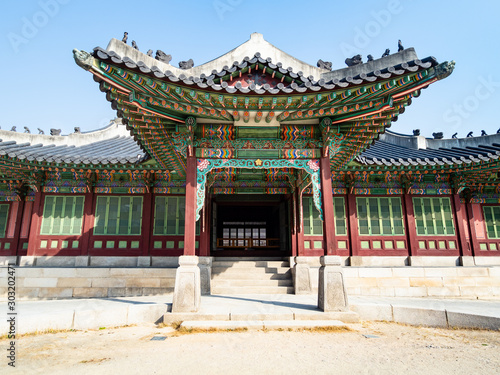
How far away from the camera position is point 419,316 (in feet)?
22.4

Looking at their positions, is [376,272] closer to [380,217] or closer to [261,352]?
[380,217]

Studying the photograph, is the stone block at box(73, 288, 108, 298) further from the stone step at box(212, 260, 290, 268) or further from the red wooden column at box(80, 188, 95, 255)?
the stone step at box(212, 260, 290, 268)

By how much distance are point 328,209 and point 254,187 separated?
5153 mm

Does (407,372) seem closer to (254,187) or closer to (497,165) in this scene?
(254,187)

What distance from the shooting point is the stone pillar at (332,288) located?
265 inches

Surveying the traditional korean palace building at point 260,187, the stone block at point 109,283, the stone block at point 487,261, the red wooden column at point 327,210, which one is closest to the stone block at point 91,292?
the stone block at point 109,283

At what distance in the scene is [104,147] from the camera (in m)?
15.2

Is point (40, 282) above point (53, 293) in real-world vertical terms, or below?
above

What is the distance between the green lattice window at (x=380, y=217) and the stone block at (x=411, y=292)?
242 centimetres

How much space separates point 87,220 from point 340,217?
998cm

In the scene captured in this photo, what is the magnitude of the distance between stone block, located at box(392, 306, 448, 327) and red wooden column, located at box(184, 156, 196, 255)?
4929mm

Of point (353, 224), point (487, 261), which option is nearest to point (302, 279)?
point (353, 224)

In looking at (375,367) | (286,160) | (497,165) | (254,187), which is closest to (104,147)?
(254,187)

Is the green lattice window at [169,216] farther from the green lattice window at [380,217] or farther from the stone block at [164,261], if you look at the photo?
the green lattice window at [380,217]
